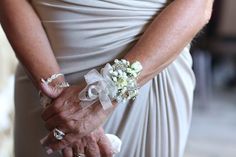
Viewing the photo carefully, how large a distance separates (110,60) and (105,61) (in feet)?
0.04

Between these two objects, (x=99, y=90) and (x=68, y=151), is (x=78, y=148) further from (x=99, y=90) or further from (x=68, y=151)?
(x=99, y=90)

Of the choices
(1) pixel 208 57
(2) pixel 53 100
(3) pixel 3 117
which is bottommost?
(2) pixel 53 100

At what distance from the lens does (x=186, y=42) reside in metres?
0.92

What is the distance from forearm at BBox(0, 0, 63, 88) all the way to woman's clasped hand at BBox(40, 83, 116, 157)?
0.04 metres

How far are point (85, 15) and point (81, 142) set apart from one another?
0.86 ft

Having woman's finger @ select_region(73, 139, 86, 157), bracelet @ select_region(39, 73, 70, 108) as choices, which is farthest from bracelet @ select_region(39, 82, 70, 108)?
woman's finger @ select_region(73, 139, 86, 157)

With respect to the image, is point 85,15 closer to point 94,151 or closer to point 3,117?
point 94,151

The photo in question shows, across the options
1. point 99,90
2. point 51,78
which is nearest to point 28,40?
point 51,78

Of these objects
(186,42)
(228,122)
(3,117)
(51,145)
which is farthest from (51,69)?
(228,122)

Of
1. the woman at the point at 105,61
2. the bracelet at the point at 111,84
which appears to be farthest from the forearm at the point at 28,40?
the bracelet at the point at 111,84

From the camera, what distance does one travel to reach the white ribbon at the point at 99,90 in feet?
2.81

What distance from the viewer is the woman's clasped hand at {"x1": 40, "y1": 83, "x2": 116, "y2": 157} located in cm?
87

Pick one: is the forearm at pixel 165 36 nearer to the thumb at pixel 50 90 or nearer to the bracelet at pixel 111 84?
the bracelet at pixel 111 84

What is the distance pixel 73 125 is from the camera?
2.84 ft
